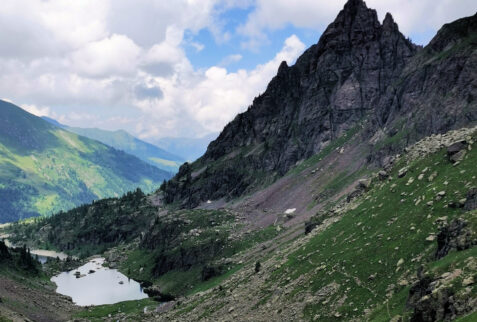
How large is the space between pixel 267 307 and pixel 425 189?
29.7 m

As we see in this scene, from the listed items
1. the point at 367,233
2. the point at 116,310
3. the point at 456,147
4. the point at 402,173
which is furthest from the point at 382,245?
the point at 116,310

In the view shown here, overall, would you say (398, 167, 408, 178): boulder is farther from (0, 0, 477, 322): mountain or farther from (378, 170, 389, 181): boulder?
(378, 170, 389, 181): boulder

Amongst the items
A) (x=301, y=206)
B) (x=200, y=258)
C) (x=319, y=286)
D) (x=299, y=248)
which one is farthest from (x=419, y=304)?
(x=200, y=258)

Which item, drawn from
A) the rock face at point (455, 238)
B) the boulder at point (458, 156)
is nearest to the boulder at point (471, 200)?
the rock face at point (455, 238)

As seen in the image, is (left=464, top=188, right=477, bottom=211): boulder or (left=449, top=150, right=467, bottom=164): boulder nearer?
(left=464, top=188, right=477, bottom=211): boulder

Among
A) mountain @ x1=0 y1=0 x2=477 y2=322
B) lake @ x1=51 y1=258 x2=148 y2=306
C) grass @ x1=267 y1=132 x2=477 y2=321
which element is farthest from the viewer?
lake @ x1=51 y1=258 x2=148 y2=306

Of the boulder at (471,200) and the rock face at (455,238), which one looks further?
the boulder at (471,200)

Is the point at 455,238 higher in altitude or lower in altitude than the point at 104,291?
higher

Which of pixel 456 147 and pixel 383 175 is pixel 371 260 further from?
pixel 383 175

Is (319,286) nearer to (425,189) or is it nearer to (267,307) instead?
(267,307)

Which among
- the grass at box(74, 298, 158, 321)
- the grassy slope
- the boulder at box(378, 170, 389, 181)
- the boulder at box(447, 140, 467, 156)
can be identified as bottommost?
the grass at box(74, 298, 158, 321)

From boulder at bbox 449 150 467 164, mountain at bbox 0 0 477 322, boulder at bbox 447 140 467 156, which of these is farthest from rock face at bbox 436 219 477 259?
boulder at bbox 447 140 467 156

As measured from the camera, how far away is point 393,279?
47562 mm

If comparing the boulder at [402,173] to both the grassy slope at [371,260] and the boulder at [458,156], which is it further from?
the boulder at [458,156]
